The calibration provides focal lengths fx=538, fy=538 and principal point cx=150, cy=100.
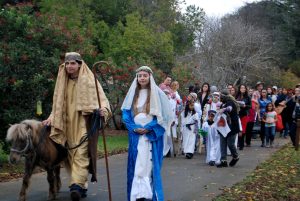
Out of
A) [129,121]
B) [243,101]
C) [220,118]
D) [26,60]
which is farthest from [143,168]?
[243,101]

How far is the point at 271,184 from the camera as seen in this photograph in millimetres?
10188

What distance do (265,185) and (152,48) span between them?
16808 millimetres

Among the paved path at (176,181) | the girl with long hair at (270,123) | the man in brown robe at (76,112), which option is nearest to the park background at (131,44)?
the paved path at (176,181)

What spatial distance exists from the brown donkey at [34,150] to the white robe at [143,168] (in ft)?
4.30

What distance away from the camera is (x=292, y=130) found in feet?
54.9

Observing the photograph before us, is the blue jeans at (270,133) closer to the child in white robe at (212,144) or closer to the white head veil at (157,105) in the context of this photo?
the child in white robe at (212,144)

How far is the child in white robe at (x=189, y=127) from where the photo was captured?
15.0 meters

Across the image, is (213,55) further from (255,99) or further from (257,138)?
(255,99)

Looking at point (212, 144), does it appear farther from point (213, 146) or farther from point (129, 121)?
point (129, 121)

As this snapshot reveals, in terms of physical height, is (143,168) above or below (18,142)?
below

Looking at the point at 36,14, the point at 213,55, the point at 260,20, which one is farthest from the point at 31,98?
the point at 260,20

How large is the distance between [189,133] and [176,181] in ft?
14.8

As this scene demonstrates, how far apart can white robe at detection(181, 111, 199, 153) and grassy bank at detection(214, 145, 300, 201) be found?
2169mm

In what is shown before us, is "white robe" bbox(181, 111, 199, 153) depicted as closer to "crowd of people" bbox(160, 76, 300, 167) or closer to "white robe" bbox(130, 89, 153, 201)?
"crowd of people" bbox(160, 76, 300, 167)
